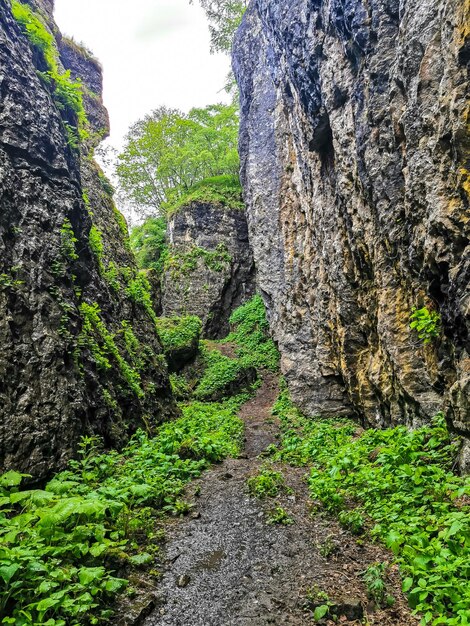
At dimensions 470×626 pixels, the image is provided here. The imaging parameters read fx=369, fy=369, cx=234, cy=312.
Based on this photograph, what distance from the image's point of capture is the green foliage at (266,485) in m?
6.32

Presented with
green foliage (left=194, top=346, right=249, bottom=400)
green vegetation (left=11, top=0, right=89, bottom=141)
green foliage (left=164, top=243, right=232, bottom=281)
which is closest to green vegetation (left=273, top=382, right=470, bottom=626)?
green foliage (left=194, top=346, right=249, bottom=400)

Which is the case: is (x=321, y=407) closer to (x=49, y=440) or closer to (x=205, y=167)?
(x=49, y=440)

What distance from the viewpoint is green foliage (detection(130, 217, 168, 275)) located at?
A: 29.4 m

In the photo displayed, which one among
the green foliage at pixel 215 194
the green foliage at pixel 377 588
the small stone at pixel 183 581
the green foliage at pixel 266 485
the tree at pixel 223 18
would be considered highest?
the tree at pixel 223 18

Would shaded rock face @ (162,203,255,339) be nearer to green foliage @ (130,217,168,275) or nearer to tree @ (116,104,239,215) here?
green foliage @ (130,217,168,275)

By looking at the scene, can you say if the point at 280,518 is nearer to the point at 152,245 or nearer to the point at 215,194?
the point at 215,194

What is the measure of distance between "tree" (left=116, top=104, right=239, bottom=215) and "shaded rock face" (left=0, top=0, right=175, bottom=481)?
754 inches

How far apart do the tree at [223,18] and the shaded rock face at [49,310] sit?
21.6 metres

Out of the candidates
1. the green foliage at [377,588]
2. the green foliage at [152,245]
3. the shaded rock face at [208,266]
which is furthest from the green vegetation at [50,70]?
the green foliage at [152,245]

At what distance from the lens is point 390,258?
755 centimetres

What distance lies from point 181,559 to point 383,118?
799 centimetres

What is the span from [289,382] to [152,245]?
19.7 metres

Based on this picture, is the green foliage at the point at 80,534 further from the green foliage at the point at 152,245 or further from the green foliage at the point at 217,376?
the green foliage at the point at 152,245

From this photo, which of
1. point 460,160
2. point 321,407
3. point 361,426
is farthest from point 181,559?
point 321,407
